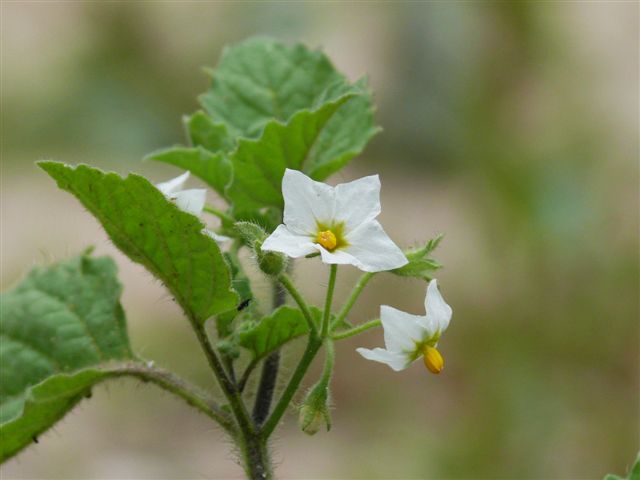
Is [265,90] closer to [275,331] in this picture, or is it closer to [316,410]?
[275,331]

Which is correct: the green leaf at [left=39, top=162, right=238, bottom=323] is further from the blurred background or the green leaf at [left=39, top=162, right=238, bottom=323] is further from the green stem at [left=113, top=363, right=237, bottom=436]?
the blurred background

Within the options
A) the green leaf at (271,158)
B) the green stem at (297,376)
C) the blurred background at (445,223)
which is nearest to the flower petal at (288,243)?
the green stem at (297,376)

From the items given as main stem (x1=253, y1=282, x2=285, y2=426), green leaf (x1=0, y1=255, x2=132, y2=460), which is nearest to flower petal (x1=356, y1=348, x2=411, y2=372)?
main stem (x1=253, y1=282, x2=285, y2=426)

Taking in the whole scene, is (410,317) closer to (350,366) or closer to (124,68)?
(350,366)

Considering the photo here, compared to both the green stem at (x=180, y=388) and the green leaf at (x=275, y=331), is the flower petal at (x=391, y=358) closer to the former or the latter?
the green leaf at (x=275, y=331)

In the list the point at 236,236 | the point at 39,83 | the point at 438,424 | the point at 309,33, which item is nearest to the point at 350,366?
the point at 438,424
